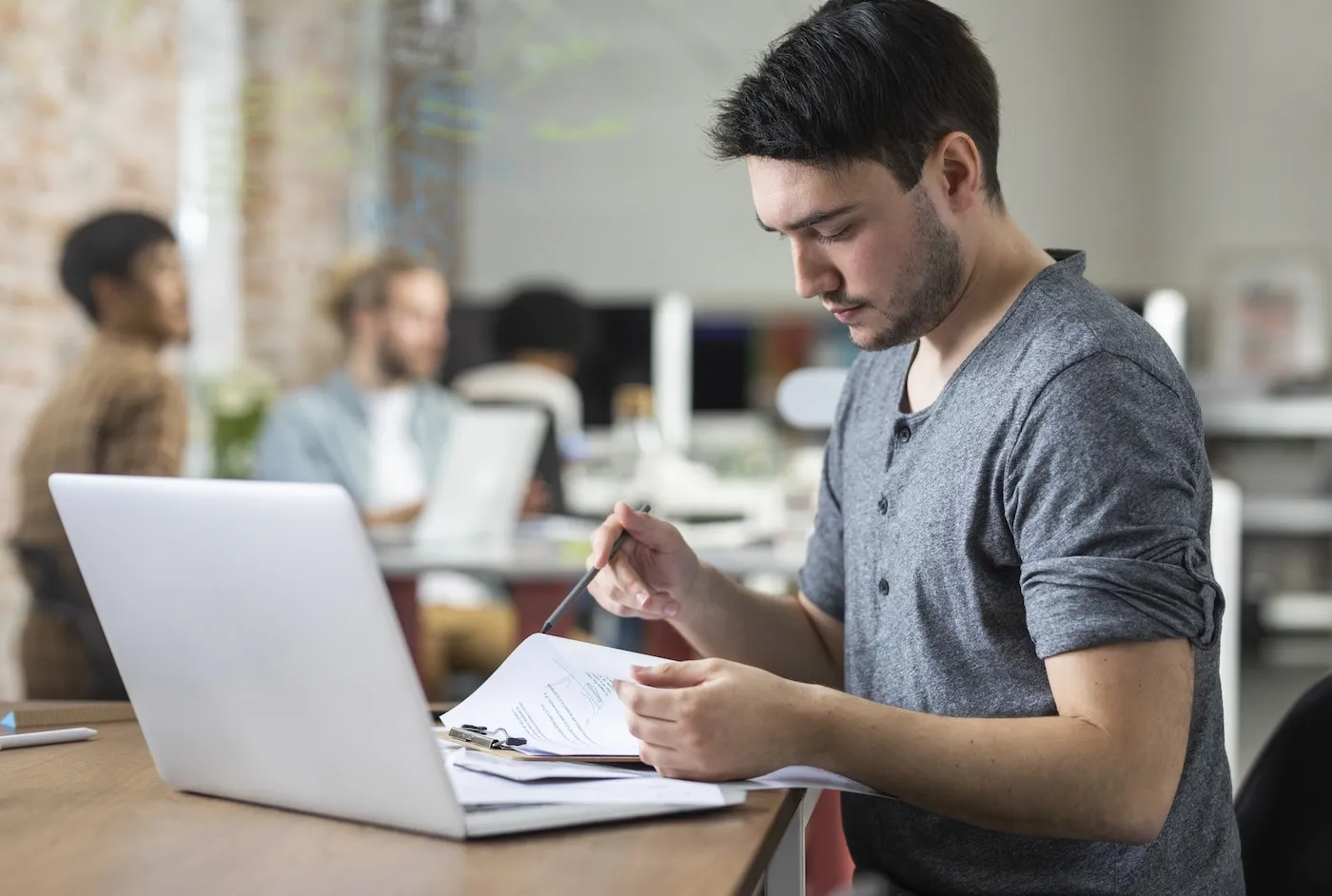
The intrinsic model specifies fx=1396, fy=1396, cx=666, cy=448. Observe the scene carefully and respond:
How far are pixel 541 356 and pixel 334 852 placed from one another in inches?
165

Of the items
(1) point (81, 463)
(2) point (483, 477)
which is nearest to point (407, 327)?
(2) point (483, 477)

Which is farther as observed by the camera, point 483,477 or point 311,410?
point 311,410

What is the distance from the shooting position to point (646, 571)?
1.23 metres

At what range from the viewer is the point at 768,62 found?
112 cm

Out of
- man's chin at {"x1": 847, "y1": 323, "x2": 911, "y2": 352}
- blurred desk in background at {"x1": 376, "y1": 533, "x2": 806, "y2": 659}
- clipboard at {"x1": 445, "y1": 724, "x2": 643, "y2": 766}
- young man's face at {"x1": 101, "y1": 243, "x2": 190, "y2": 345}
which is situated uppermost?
man's chin at {"x1": 847, "y1": 323, "x2": 911, "y2": 352}

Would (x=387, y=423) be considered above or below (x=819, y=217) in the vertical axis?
below

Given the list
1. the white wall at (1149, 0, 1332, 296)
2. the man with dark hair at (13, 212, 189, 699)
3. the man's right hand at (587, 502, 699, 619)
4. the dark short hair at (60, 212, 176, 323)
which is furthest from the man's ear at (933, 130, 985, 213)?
the white wall at (1149, 0, 1332, 296)

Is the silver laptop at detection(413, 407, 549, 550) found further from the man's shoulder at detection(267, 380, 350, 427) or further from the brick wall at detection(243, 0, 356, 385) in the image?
the brick wall at detection(243, 0, 356, 385)

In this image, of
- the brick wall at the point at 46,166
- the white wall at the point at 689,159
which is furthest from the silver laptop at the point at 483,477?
the white wall at the point at 689,159

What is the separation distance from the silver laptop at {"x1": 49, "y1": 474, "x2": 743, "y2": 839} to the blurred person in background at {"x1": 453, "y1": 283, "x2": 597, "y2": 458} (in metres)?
3.66

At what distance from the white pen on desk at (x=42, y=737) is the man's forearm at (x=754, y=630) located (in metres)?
0.51

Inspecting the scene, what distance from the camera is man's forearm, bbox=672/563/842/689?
1256mm

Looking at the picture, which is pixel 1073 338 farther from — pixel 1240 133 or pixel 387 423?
pixel 1240 133

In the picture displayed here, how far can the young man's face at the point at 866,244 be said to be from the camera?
109 centimetres
